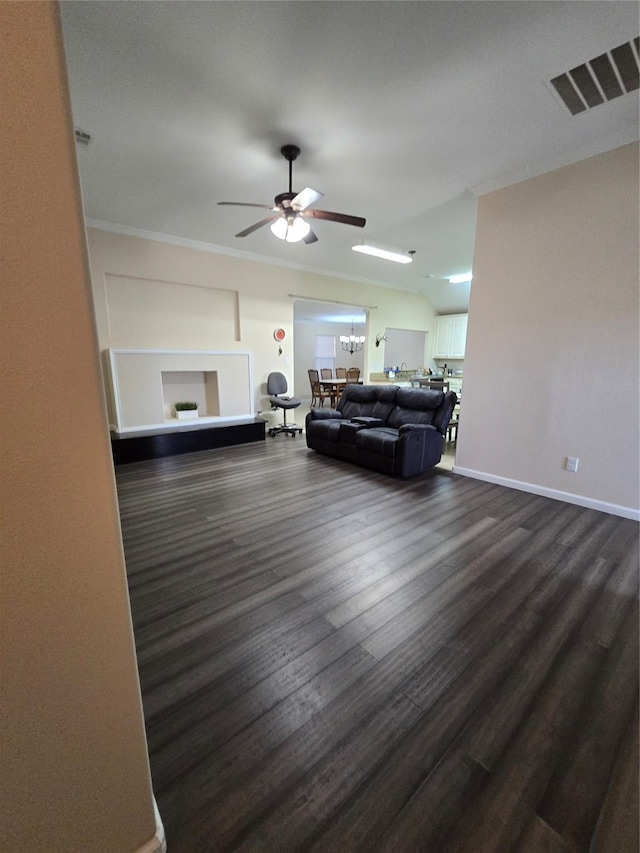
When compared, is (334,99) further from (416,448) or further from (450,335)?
(450,335)

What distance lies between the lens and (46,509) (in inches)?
25.0

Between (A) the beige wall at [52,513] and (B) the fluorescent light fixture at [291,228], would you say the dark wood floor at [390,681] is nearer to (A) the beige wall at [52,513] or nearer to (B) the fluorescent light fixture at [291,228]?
(A) the beige wall at [52,513]

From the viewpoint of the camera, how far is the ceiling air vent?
1933 mm

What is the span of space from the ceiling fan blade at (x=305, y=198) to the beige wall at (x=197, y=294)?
2.63 meters

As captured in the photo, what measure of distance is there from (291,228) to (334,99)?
96 cm

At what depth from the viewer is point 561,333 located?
3104mm

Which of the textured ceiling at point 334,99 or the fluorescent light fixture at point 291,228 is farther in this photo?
the fluorescent light fixture at point 291,228

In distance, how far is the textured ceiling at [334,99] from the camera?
1.71 metres

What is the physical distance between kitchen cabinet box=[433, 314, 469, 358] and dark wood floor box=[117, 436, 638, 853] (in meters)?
6.61

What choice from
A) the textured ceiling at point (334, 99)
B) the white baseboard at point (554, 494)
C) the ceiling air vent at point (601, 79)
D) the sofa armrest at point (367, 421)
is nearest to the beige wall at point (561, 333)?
the white baseboard at point (554, 494)

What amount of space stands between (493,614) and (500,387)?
2414mm

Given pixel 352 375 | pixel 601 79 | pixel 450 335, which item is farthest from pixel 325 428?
pixel 450 335

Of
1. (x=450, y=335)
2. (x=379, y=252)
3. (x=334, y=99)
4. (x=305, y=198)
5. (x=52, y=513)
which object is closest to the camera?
(x=52, y=513)

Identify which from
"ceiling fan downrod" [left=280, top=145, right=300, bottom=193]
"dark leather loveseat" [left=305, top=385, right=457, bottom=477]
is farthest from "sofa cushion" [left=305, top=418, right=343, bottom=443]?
"ceiling fan downrod" [left=280, top=145, right=300, bottom=193]
